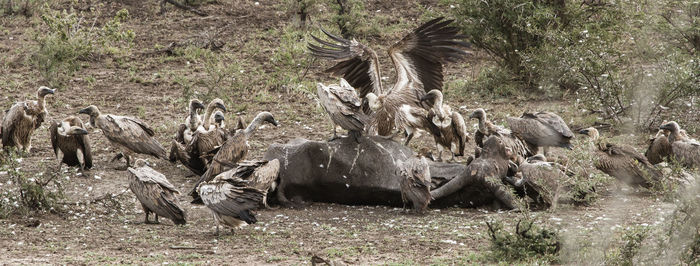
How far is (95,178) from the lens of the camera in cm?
1097

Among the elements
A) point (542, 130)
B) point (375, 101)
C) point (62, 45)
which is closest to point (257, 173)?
point (375, 101)

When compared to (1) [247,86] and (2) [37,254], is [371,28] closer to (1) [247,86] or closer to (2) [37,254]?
(1) [247,86]

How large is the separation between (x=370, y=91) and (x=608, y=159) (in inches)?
120

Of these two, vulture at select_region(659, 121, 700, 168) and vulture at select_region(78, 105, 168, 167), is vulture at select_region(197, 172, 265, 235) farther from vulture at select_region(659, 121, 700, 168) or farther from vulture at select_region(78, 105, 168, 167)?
vulture at select_region(659, 121, 700, 168)

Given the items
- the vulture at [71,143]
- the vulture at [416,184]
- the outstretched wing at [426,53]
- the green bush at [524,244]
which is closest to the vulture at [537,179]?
the vulture at [416,184]

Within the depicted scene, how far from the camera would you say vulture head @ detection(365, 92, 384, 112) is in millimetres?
10828

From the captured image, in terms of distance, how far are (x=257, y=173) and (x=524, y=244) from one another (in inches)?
112

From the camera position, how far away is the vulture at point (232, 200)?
327 inches

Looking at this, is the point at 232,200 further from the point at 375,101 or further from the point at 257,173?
the point at 375,101

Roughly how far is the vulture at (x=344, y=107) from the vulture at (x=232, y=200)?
73.4 inches

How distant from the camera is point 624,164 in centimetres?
1031

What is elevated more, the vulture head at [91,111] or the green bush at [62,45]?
the green bush at [62,45]

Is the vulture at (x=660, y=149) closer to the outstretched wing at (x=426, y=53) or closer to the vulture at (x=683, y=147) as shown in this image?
the vulture at (x=683, y=147)

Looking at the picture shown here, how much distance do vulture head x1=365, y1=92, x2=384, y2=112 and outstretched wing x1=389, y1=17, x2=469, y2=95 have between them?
692mm
